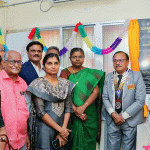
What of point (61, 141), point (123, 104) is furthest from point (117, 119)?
point (61, 141)

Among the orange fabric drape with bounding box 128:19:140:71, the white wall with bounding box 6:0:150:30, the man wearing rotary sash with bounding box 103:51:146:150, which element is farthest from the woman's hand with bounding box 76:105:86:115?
the white wall with bounding box 6:0:150:30

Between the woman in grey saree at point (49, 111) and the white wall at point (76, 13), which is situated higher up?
the white wall at point (76, 13)

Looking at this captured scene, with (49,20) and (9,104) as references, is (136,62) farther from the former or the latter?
(9,104)

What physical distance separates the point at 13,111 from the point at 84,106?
0.90 m

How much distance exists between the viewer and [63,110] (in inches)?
81.0

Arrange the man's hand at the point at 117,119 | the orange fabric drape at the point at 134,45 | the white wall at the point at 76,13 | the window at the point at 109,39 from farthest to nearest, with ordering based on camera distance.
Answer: the window at the point at 109,39 → the white wall at the point at 76,13 → the orange fabric drape at the point at 134,45 → the man's hand at the point at 117,119

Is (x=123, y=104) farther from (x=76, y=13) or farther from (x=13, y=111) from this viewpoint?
(x=76, y=13)

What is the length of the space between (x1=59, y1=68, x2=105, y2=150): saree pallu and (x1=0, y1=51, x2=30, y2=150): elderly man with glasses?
2.10ft

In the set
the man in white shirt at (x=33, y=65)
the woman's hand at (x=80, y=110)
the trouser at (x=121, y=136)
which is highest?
the man in white shirt at (x=33, y=65)

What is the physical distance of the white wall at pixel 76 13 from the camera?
11.2 feet

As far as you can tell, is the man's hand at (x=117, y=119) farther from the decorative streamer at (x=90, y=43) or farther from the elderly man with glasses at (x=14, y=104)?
the decorative streamer at (x=90, y=43)

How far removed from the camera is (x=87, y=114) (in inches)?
97.1

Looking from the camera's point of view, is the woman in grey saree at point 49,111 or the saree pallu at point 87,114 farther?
the saree pallu at point 87,114

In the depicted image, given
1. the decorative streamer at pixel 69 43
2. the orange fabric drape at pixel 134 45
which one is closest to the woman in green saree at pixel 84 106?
the orange fabric drape at pixel 134 45
